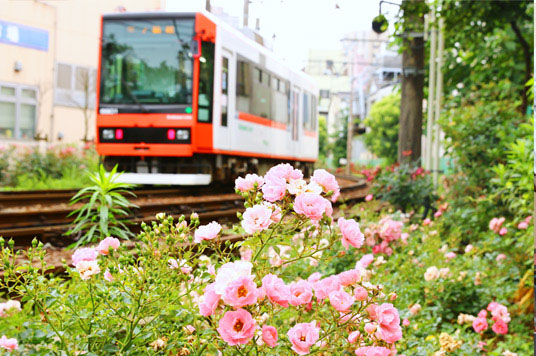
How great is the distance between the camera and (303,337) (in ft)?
3.74

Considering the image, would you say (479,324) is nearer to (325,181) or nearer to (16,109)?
(325,181)

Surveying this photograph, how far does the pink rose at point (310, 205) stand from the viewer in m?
1.14

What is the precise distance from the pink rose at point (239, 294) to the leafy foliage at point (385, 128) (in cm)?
228

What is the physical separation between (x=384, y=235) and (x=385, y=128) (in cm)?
94

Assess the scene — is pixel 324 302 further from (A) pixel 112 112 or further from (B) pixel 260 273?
(A) pixel 112 112

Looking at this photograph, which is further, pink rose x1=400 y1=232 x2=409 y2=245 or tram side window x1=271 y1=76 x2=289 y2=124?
pink rose x1=400 y1=232 x2=409 y2=245

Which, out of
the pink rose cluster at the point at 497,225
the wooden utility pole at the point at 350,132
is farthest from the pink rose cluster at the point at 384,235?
the pink rose cluster at the point at 497,225

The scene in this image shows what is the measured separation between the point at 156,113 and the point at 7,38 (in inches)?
48.6

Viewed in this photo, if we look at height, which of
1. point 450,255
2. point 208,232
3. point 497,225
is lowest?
point 450,255

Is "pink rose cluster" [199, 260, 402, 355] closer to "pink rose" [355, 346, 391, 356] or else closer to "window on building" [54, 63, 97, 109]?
"pink rose" [355, 346, 391, 356]

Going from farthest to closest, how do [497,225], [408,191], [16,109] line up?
1. [408,191]
2. [497,225]
3. [16,109]

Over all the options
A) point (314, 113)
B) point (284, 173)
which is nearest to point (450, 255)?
point (314, 113)

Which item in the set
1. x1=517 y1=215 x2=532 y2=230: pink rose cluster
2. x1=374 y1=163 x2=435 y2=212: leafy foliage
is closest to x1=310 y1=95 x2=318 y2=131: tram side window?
x1=517 y1=215 x2=532 y2=230: pink rose cluster

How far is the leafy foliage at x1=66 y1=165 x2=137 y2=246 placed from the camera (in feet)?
5.97
